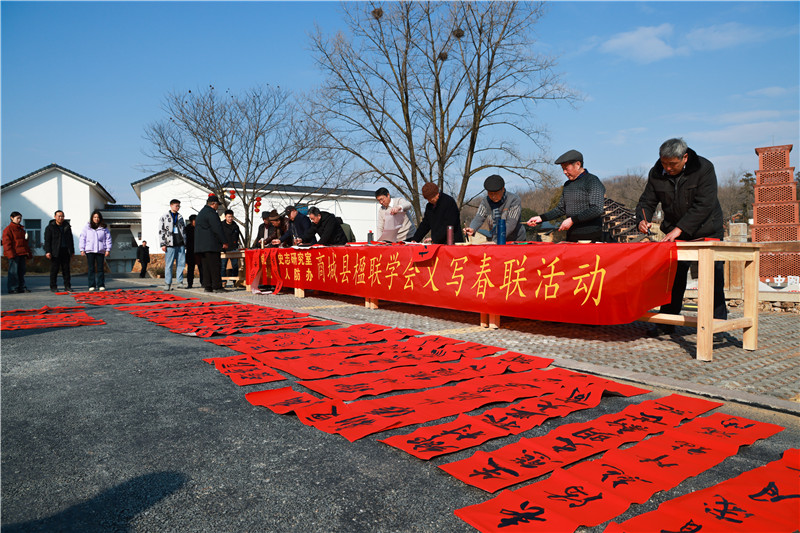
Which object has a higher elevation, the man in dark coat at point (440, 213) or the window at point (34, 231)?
the window at point (34, 231)

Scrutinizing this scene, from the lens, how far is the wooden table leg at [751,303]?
4.14 meters

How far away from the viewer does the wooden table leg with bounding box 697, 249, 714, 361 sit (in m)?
3.79

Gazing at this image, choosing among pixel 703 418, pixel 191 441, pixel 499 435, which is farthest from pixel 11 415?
pixel 703 418

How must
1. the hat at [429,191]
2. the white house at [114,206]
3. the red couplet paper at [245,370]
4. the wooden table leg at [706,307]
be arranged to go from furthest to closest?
the white house at [114,206] → the hat at [429,191] → the wooden table leg at [706,307] → the red couplet paper at [245,370]

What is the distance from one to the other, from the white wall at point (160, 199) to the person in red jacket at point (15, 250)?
18.8 metres

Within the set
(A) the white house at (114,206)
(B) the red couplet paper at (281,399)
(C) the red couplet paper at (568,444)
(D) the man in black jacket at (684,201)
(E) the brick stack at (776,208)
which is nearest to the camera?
(C) the red couplet paper at (568,444)

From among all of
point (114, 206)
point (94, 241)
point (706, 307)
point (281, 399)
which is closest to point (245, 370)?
point (281, 399)

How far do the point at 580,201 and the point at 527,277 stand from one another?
113 centimetres

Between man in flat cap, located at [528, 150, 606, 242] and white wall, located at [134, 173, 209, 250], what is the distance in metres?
27.4

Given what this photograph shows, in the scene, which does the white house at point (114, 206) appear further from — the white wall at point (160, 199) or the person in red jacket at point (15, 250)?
the person in red jacket at point (15, 250)

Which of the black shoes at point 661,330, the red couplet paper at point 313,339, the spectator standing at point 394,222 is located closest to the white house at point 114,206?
the spectator standing at point 394,222

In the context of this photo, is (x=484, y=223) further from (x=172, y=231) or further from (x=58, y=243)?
(x=58, y=243)

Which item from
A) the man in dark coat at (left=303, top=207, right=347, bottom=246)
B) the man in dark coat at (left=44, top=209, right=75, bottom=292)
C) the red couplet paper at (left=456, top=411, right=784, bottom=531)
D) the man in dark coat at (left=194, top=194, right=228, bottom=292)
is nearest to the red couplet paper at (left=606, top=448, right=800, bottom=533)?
the red couplet paper at (left=456, top=411, right=784, bottom=531)

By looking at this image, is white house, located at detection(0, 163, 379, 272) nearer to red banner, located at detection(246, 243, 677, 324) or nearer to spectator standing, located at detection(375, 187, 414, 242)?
spectator standing, located at detection(375, 187, 414, 242)
